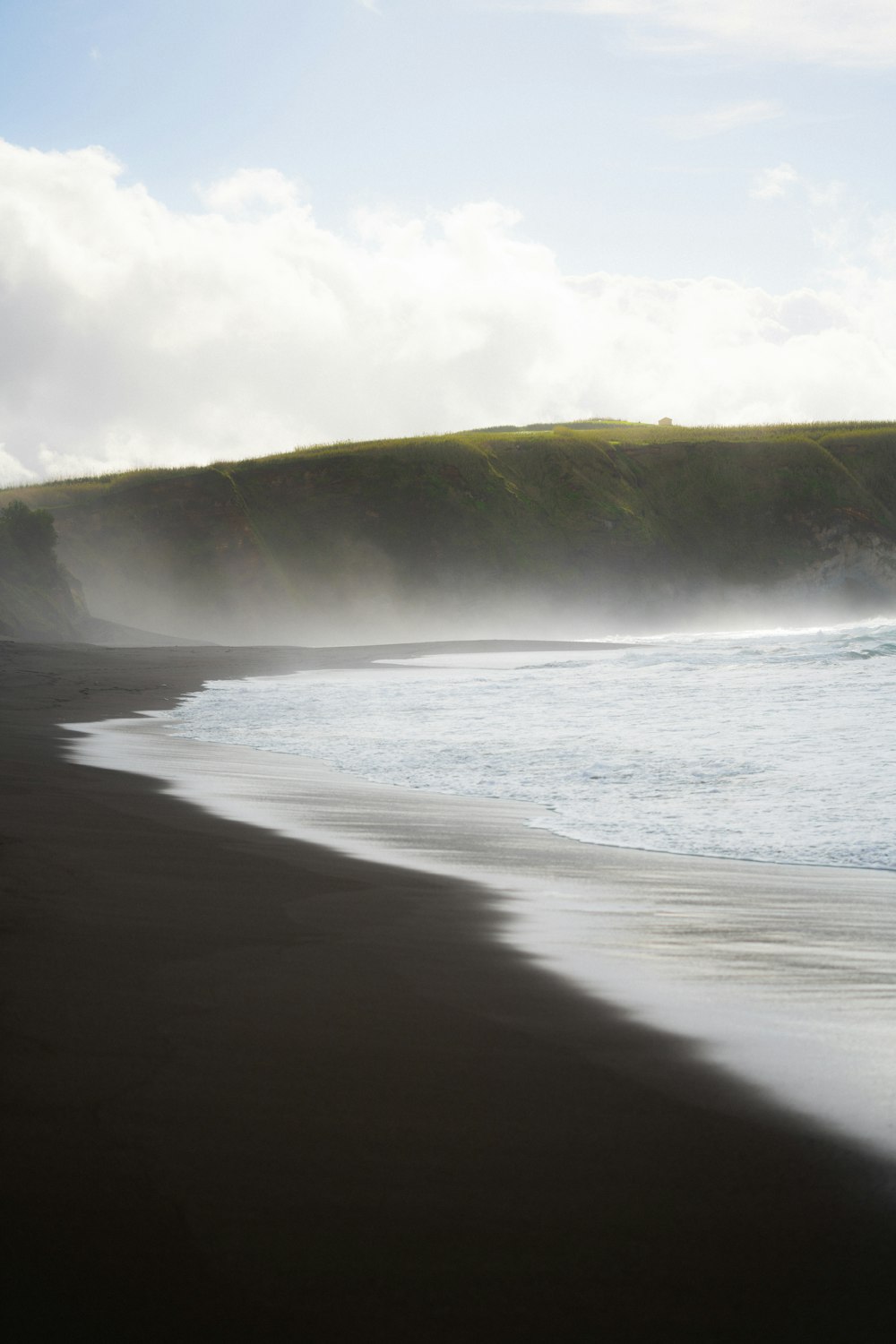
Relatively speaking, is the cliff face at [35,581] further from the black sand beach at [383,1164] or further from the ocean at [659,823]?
the black sand beach at [383,1164]

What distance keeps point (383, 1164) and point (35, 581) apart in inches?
1520

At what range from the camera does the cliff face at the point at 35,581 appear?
35.7 m

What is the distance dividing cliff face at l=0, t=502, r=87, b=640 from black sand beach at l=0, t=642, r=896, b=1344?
111ft

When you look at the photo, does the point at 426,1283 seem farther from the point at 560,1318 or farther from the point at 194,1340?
the point at 194,1340

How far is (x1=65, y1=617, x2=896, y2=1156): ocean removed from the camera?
3.08m

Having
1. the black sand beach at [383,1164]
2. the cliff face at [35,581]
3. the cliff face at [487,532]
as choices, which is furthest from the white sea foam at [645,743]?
the cliff face at [487,532]

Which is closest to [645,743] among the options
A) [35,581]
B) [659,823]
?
[659,823]

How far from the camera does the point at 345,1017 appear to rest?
2.87 meters

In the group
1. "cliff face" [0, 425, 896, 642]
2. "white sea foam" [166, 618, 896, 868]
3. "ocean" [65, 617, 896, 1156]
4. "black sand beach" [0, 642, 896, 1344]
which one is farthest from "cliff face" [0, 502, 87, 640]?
"black sand beach" [0, 642, 896, 1344]

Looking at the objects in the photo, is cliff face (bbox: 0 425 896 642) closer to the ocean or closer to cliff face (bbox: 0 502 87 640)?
cliff face (bbox: 0 502 87 640)

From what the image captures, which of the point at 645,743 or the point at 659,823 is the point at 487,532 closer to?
the point at 645,743

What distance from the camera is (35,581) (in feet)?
125

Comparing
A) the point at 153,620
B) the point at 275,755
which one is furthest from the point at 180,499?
the point at 275,755

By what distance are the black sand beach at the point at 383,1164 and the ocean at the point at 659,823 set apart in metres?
0.32
